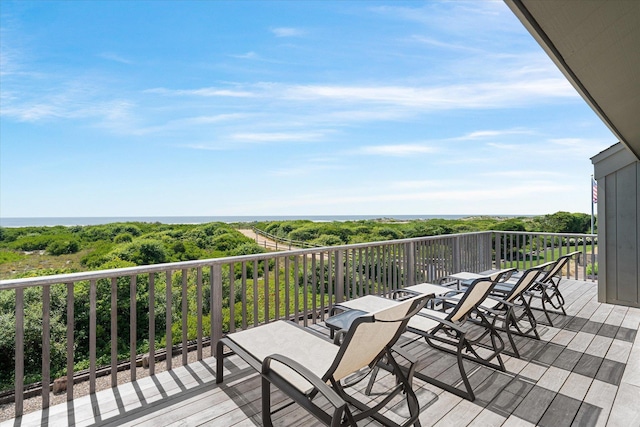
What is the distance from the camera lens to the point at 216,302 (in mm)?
3215

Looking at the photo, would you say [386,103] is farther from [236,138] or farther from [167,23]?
[236,138]

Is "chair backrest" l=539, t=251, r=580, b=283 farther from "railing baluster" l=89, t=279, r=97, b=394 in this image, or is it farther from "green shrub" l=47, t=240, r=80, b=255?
"green shrub" l=47, t=240, r=80, b=255

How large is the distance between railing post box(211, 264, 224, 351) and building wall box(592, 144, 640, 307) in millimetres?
5784

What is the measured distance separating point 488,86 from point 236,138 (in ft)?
68.4

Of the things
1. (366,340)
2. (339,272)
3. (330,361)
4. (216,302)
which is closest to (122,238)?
(339,272)

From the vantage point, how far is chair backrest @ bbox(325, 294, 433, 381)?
172 cm

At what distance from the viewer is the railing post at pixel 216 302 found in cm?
317

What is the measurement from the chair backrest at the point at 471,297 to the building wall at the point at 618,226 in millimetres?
3741

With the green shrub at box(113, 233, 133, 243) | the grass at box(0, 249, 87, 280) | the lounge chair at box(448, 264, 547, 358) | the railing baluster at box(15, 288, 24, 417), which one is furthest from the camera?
the green shrub at box(113, 233, 133, 243)

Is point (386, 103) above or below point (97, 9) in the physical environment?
below

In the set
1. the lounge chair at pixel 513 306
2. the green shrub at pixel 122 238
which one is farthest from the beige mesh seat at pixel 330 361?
the green shrub at pixel 122 238

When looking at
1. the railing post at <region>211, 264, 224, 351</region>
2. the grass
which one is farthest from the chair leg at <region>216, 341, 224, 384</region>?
the grass

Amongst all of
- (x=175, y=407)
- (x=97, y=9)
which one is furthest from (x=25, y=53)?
(x=175, y=407)

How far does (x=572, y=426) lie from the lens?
2127mm
